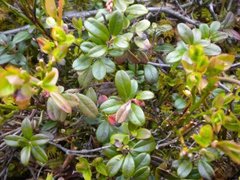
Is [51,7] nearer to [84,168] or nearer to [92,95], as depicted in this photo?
[92,95]

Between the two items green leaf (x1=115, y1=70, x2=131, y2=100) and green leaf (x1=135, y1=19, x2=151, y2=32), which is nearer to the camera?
green leaf (x1=115, y1=70, x2=131, y2=100)

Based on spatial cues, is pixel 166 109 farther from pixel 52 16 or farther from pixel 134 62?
pixel 52 16

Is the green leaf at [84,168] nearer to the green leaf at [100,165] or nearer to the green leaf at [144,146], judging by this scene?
the green leaf at [100,165]

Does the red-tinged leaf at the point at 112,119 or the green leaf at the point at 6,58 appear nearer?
the red-tinged leaf at the point at 112,119

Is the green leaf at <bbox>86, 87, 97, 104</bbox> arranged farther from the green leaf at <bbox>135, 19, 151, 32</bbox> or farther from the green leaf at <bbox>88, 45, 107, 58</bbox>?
the green leaf at <bbox>135, 19, 151, 32</bbox>

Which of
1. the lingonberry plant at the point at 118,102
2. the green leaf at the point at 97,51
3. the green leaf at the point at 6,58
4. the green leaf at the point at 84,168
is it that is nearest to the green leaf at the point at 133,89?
the lingonberry plant at the point at 118,102


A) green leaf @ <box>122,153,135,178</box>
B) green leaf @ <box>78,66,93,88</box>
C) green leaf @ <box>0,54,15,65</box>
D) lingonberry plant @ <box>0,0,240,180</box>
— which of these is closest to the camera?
lingonberry plant @ <box>0,0,240,180</box>

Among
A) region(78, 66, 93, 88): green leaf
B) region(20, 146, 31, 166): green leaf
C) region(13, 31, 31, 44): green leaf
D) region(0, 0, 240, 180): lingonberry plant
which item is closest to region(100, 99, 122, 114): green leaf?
region(0, 0, 240, 180): lingonberry plant
